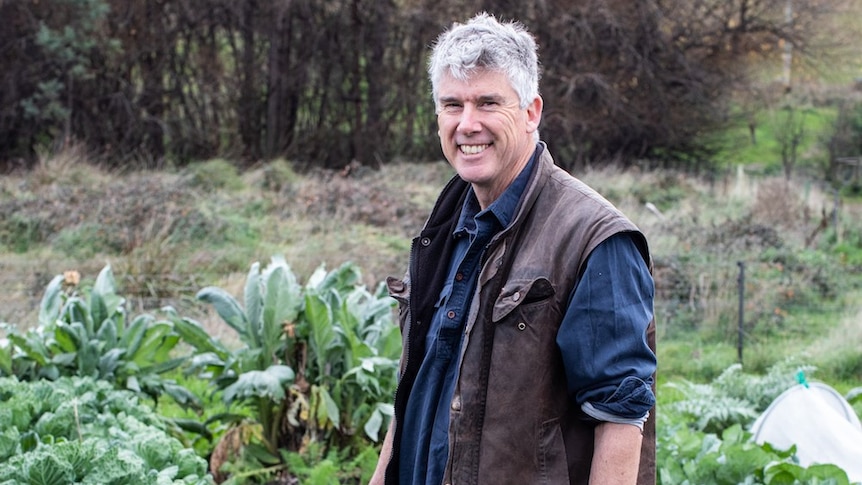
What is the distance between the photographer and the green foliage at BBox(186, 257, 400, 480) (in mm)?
4855

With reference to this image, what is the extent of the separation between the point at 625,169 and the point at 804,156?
5496 mm

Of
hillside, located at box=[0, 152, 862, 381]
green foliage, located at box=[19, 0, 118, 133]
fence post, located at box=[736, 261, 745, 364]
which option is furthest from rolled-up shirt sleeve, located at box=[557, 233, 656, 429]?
green foliage, located at box=[19, 0, 118, 133]

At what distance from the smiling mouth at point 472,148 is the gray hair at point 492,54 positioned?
0.14 meters

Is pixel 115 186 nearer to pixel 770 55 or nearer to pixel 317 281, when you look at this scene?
pixel 317 281

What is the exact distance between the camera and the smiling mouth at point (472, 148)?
2.36m

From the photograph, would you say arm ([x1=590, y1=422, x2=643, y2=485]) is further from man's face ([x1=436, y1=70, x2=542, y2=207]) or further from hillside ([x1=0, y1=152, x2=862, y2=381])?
hillside ([x1=0, y1=152, x2=862, y2=381])

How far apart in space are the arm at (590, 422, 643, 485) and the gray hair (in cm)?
79

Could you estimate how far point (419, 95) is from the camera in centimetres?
2275

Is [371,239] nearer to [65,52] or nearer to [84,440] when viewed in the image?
[84,440]

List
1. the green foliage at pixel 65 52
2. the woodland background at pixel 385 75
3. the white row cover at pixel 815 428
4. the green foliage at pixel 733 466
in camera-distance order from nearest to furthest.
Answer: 1. the green foliage at pixel 733 466
2. the white row cover at pixel 815 428
3. the green foliage at pixel 65 52
4. the woodland background at pixel 385 75

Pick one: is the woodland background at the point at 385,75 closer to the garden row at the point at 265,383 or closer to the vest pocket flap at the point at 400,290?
the garden row at the point at 265,383

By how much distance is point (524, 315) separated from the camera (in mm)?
2215

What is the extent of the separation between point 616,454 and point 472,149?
30.9 inches

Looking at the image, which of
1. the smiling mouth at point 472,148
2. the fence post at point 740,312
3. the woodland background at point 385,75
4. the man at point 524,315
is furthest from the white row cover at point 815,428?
the woodland background at point 385,75
